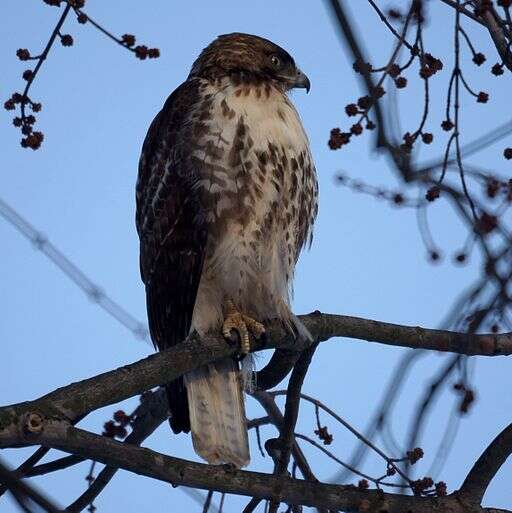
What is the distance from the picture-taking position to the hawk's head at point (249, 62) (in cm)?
516

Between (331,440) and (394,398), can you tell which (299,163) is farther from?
(394,398)

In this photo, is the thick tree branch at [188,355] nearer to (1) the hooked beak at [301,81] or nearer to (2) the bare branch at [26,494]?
(2) the bare branch at [26,494]

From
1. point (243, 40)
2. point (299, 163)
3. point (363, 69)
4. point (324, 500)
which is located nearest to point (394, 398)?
point (363, 69)

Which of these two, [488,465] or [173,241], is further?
[173,241]

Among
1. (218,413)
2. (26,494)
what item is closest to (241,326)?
(218,413)

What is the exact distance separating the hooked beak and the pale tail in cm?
158

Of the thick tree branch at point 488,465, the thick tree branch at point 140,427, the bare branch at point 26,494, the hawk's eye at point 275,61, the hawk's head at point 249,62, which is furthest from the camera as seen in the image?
the hawk's eye at point 275,61

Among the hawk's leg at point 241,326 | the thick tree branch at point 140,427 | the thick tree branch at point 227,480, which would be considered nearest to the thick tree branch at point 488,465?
the thick tree branch at point 227,480

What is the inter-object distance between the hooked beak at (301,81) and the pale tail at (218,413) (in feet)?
5.18

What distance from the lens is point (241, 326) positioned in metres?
4.61

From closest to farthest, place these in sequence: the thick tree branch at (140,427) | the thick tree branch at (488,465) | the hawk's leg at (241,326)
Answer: the thick tree branch at (488,465) < the thick tree branch at (140,427) < the hawk's leg at (241,326)

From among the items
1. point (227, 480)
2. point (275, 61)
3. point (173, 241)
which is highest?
point (275, 61)

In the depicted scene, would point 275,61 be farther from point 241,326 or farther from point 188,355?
point 188,355

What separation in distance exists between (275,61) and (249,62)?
18cm
